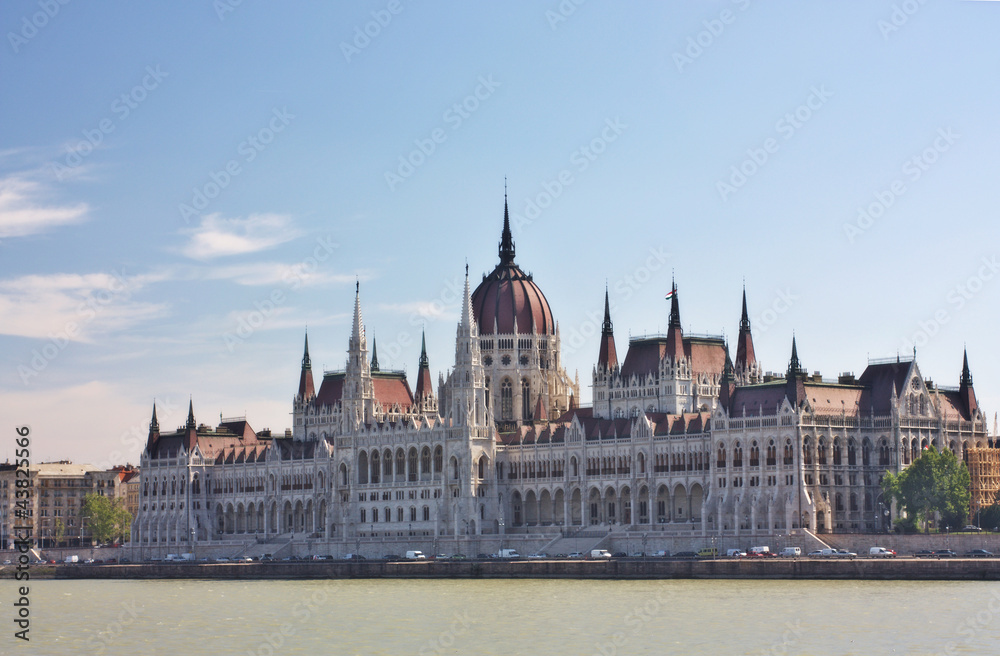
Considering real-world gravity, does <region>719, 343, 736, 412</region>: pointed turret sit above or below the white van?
above

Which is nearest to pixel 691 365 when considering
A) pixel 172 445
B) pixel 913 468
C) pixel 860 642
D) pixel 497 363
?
pixel 497 363

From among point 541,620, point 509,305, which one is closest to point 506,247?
point 509,305

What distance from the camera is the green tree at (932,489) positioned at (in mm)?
129125

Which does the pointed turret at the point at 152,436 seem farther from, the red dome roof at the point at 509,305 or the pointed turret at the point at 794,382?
the pointed turret at the point at 794,382

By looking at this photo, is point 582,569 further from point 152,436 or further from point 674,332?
point 152,436

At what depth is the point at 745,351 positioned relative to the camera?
524 feet

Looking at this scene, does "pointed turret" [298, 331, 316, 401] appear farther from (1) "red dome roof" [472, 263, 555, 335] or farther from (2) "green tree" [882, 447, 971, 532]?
(2) "green tree" [882, 447, 971, 532]

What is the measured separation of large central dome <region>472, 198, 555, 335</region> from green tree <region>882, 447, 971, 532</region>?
2001 inches

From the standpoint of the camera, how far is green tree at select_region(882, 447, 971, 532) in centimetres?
12912

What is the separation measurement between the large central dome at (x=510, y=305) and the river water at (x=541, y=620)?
196 ft

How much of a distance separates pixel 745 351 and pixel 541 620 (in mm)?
76497

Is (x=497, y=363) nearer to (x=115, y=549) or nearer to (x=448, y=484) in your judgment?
(x=448, y=484)

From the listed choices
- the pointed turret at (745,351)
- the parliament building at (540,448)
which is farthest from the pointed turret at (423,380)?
the pointed turret at (745,351)

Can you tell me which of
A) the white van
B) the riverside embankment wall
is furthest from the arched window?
the white van
